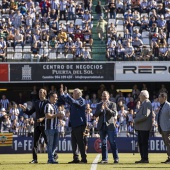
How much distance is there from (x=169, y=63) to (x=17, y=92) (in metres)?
8.02

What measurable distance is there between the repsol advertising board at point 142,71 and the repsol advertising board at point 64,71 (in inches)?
16.8

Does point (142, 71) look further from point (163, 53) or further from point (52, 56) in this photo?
point (52, 56)

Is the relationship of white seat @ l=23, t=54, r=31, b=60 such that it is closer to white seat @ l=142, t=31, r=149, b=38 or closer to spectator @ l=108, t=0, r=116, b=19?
spectator @ l=108, t=0, r=116, b=19

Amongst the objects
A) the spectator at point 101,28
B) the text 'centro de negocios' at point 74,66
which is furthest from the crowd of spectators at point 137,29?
the text 'centro de negocios' at point 74,66

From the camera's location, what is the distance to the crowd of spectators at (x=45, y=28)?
39.1 m

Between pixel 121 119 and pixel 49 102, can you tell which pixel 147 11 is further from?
pixel 49 102

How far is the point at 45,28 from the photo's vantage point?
40875mm

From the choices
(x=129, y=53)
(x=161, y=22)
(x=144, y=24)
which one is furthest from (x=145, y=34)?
(x=129, y=53)

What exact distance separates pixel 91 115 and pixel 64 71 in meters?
3.48

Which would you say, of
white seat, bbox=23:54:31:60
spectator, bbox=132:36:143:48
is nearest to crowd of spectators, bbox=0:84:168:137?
white seat, bbox=23:54:31:60

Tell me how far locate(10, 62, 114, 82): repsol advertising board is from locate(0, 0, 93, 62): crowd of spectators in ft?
1.43

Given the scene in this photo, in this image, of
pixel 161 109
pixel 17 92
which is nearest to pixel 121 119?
pixel 17 92

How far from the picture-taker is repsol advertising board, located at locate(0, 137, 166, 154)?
1304 inches

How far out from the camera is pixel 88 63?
128ft
